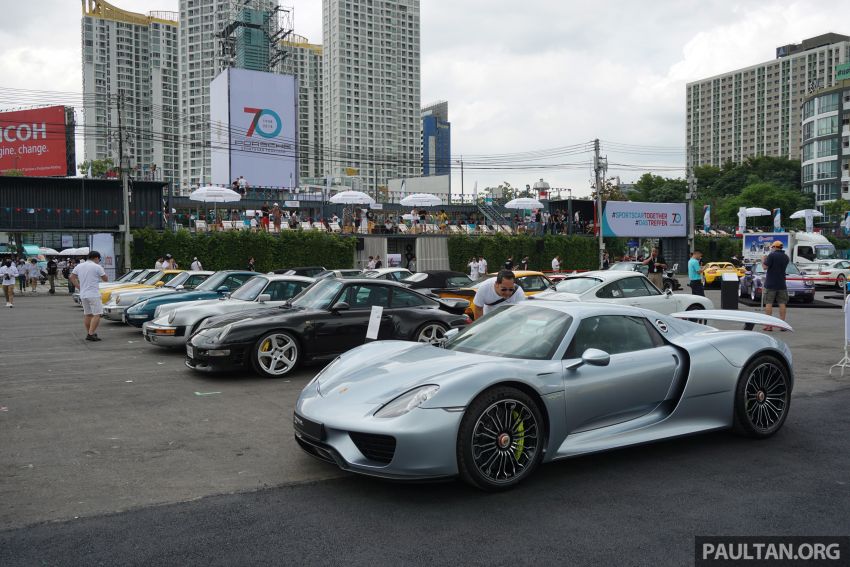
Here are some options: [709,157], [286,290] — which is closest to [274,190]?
[286,290]

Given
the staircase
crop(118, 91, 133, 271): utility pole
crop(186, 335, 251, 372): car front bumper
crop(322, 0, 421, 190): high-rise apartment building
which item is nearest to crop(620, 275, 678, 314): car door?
crop(186, 335, 251, 372): car front bumper

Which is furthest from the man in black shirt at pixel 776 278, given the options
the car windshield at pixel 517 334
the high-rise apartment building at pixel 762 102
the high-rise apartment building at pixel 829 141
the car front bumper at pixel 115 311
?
the high-rise apartment building at pixel 762 102

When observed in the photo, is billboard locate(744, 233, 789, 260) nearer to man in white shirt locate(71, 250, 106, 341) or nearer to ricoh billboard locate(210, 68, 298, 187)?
man in white shirt locate(71, 250, 106, 341)

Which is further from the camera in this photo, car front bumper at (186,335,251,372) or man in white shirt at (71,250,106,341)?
man in white shirt at (71,250,106,341)

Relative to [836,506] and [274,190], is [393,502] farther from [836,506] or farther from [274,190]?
[274,190]

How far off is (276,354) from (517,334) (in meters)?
4.56

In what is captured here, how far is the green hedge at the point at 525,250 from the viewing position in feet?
132

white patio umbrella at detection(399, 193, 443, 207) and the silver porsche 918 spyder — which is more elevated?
white patio umbrella at detection(399, 193, 443, 207)

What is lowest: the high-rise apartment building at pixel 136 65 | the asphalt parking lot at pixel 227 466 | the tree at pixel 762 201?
the asphalt parking lot at pixel 227 466

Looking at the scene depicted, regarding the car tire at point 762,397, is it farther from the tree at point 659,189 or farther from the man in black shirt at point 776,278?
the tree at point 659,189

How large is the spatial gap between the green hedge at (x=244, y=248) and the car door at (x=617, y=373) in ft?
96.2

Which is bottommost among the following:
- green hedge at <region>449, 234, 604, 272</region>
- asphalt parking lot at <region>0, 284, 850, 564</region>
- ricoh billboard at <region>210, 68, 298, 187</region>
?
asphalt parking lot at <region>0, 284, 850, 564</region>

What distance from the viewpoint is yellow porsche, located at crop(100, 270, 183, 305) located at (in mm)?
18397

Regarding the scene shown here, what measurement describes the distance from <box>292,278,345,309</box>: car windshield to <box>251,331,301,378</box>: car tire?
0.68 m
